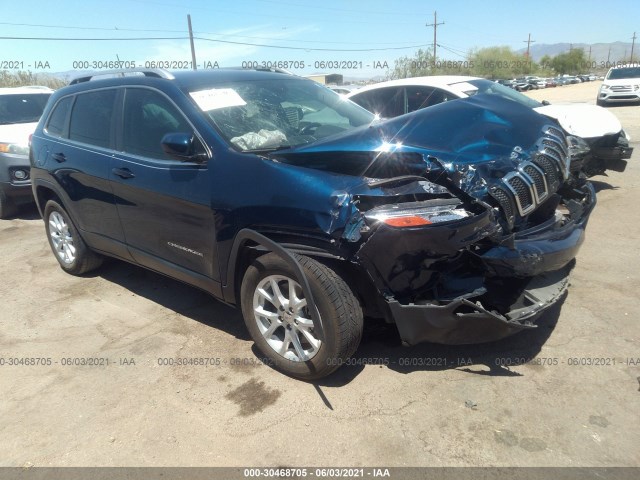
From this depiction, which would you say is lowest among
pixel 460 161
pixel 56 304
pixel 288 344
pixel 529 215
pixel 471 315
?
pixel 56 304

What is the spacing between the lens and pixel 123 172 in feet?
12.9

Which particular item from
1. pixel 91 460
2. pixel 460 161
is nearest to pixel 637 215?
pixel 460 161

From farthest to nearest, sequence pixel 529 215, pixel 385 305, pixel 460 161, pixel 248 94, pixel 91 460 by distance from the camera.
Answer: pixel 248 94, pixel 529 215, pixel 460 161, pixel 385 305, pixel 91 460

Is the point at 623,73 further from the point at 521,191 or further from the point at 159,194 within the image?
the point at 159,194

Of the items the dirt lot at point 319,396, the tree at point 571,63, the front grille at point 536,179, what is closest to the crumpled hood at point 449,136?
Answer: the front grille at point 536,179

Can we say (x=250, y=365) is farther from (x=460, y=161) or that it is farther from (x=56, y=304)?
(x=56, y=304)

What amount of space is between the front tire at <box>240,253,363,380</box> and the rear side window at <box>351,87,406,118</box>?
4.96 m

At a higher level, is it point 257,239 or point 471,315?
point 257,239

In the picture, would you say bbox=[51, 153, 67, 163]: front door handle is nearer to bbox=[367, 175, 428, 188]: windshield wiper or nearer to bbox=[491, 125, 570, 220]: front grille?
bbox=[367, 175, 428, 188]: windshield wiper

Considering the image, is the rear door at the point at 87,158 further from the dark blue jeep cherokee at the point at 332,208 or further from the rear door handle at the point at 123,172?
the rear door handle at the point at 123,172

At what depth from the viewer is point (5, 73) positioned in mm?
35156

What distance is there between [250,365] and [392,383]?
95 cm

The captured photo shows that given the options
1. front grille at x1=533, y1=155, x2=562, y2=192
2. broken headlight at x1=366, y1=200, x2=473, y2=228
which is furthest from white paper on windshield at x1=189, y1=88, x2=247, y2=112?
front grille at x1=533, y1=155, x2=562, y2=192

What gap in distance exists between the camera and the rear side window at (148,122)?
11.9 ft
